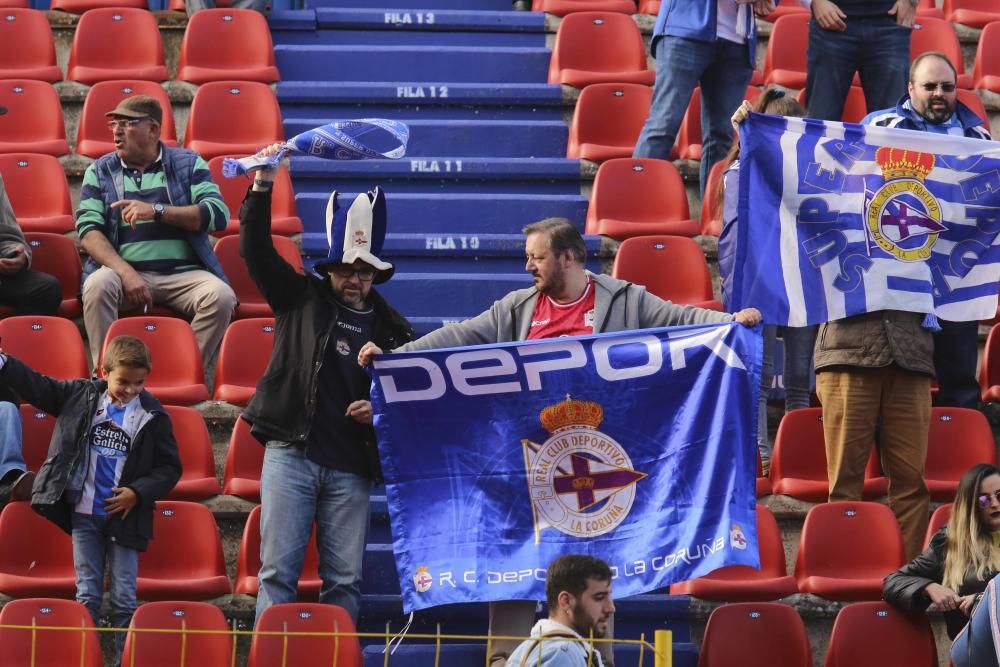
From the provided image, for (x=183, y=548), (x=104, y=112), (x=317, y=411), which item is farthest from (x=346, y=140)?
(x=104, y=112)

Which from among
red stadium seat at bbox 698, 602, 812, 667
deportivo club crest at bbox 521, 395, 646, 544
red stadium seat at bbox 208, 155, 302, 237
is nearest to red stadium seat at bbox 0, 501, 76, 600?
deportivo club crest at bbox 521, 395, 646, 544

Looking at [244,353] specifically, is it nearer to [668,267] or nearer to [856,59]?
[668,267]

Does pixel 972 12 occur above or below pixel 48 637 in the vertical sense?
above

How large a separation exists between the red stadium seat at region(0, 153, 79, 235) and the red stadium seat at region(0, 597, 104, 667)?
125 inches

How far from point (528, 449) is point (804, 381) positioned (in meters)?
2.11

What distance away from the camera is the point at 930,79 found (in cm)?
831

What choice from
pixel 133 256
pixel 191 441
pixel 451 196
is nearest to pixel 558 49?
pixel 451 196

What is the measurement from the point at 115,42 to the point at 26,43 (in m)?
0.50

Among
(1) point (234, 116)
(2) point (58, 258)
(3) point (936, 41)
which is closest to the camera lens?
(2) point (58, 258)

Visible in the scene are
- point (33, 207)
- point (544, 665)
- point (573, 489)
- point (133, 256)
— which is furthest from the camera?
point (33, 207)

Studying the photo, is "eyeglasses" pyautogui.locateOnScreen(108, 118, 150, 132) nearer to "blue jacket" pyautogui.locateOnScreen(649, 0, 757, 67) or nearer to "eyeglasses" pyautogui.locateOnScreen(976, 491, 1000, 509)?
"blue jacket" pyautogui.locateOnScreen(649, 0, 757, 67)

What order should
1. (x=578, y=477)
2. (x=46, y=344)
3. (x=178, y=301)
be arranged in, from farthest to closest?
(x=178, y=301) → (x=46, y=344) → (x=578, y=477)

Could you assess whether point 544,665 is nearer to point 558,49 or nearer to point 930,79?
point 930,79

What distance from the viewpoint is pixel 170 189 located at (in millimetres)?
8766
